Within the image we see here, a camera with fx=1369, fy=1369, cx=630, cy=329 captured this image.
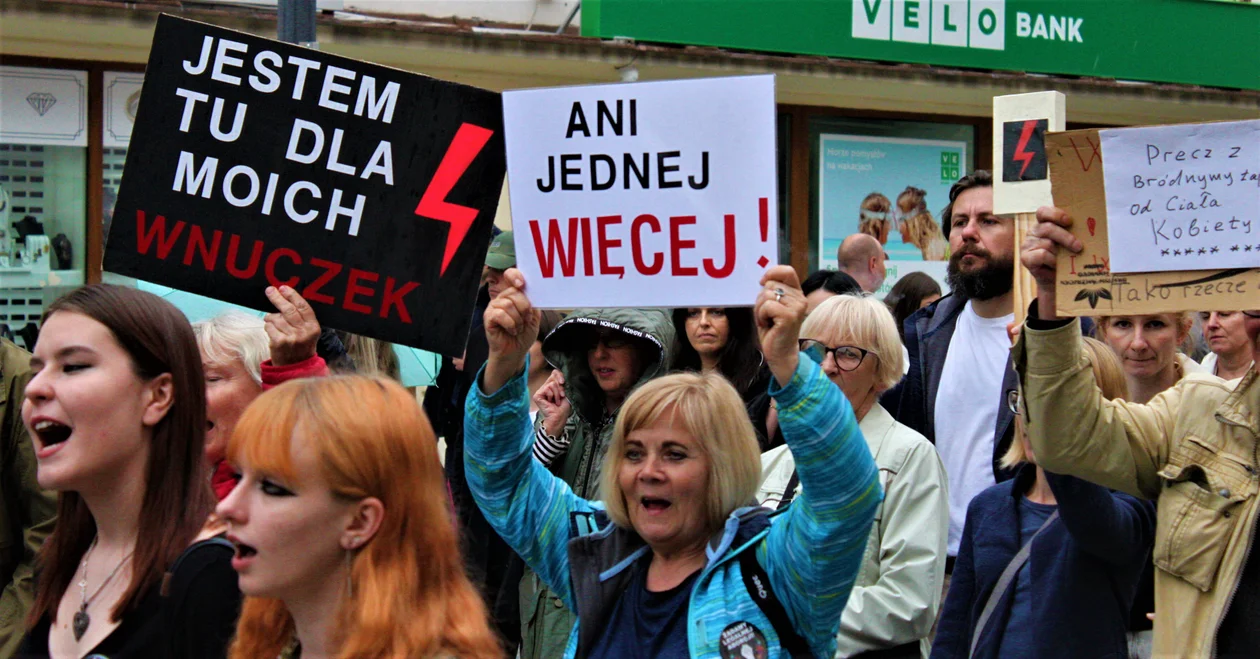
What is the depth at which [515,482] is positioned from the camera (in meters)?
3.33

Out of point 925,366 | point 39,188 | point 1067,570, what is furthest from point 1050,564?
point 39,188

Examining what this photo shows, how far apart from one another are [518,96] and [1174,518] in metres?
1.92

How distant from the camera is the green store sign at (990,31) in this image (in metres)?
9.86

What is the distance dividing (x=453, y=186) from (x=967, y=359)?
2042mm

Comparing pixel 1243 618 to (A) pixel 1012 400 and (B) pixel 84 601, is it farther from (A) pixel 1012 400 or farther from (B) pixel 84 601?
(B) pixel 84 601

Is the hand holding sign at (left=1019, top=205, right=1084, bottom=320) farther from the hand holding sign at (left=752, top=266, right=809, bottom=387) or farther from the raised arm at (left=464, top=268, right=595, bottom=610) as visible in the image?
the raised arm at (left=464, top=268, right=595, bottom=610)

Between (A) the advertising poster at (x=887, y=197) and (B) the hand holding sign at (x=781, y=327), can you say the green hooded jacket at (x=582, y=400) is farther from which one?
(A) the advertising poster at (x=887, y=197)

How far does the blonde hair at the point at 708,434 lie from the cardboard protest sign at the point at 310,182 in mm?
677

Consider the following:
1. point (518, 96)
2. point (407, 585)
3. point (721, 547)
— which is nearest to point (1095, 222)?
point (721, 547)

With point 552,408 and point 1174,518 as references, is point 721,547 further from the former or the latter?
point 552,408

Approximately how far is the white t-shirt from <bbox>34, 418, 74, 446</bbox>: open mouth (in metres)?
2.89

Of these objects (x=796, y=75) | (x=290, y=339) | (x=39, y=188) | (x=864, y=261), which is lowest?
(x=290, y=339)

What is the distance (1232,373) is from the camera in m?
5.45

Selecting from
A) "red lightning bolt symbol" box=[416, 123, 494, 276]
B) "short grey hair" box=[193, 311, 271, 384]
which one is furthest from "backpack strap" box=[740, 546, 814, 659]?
"short grey hair" box=[193, 311, 271, 384]
